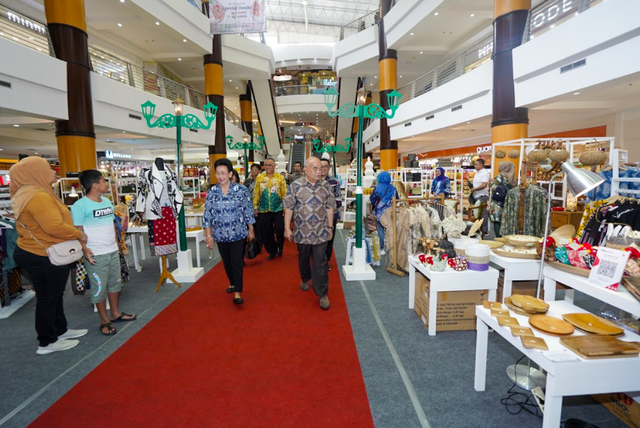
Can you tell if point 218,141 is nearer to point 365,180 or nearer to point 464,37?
point 365,180

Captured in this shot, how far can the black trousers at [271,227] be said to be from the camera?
18.2 feet

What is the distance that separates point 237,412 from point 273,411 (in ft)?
0.75

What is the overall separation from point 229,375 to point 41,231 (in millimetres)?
1916

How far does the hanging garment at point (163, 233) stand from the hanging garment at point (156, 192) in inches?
4.0

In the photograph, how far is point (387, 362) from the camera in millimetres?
2559

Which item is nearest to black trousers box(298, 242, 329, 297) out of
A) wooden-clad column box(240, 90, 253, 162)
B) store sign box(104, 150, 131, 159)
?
store sign box(104, 150, 131, 159)

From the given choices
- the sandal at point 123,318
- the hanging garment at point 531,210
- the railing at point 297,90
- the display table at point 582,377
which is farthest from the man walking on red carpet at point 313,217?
the railing at point 297,90

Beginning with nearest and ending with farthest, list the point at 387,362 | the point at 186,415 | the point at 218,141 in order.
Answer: the point at 186,415
the point at 387,362
the point at 218,141

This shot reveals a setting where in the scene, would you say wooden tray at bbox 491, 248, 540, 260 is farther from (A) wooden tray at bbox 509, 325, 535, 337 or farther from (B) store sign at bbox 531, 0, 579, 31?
(B) store sign at bbox 531, 0, 579, 31

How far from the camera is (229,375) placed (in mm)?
2418

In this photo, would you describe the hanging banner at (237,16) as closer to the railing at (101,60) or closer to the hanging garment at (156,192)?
the railing at (101,60)

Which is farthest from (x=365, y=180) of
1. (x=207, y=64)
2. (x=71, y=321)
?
(x=207, y=64)

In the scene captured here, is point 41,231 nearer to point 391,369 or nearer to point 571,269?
point 391,369

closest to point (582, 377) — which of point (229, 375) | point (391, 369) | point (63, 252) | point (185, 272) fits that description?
point (391, 369)
